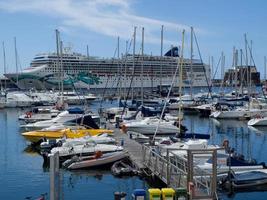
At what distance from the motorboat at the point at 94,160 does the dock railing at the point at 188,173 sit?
182 centimetres

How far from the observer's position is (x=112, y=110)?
171 feet

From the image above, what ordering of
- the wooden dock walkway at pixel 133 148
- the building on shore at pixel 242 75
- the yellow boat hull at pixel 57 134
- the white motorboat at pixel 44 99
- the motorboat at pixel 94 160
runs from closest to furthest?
1. the wooden dock walkway at pixel 133 148
2. the motorboat at pixel 94 160
3. the yellow boat hull at pixel 57 134
4. the building on shore at pixel 242 75
5. the white motorboat at pixel 44 99

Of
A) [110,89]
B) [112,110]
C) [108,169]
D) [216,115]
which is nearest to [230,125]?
[216,115]

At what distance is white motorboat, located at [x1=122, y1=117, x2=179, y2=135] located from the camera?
36094mm

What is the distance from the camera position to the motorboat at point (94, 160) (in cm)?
2336

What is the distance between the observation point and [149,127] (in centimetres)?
3731

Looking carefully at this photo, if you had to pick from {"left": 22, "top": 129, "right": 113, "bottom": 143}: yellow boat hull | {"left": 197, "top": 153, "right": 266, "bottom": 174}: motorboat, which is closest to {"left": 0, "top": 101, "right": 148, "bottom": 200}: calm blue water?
{"left": 22, "top": 129, "right": 113, "bottom": 143}: yellow boat hull

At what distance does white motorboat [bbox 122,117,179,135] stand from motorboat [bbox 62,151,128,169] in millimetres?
11782

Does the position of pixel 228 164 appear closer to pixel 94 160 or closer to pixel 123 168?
pixel 123 168

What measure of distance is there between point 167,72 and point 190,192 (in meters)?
102

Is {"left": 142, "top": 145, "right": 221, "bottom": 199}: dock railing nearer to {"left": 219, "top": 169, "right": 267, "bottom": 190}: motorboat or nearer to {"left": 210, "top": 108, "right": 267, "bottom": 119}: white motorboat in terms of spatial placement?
{"left": 219, "top": 169, "right": 267, "bottom": 190}: motorboat

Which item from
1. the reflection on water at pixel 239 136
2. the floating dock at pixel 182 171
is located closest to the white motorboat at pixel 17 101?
the reflection on water at pixel 239 136

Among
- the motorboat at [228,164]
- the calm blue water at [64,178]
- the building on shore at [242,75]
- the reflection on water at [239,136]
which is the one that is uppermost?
the building on shore at [242,75]

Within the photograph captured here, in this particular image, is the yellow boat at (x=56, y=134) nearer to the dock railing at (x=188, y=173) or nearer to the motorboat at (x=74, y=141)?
the motorboat at (x=74, y=141)
